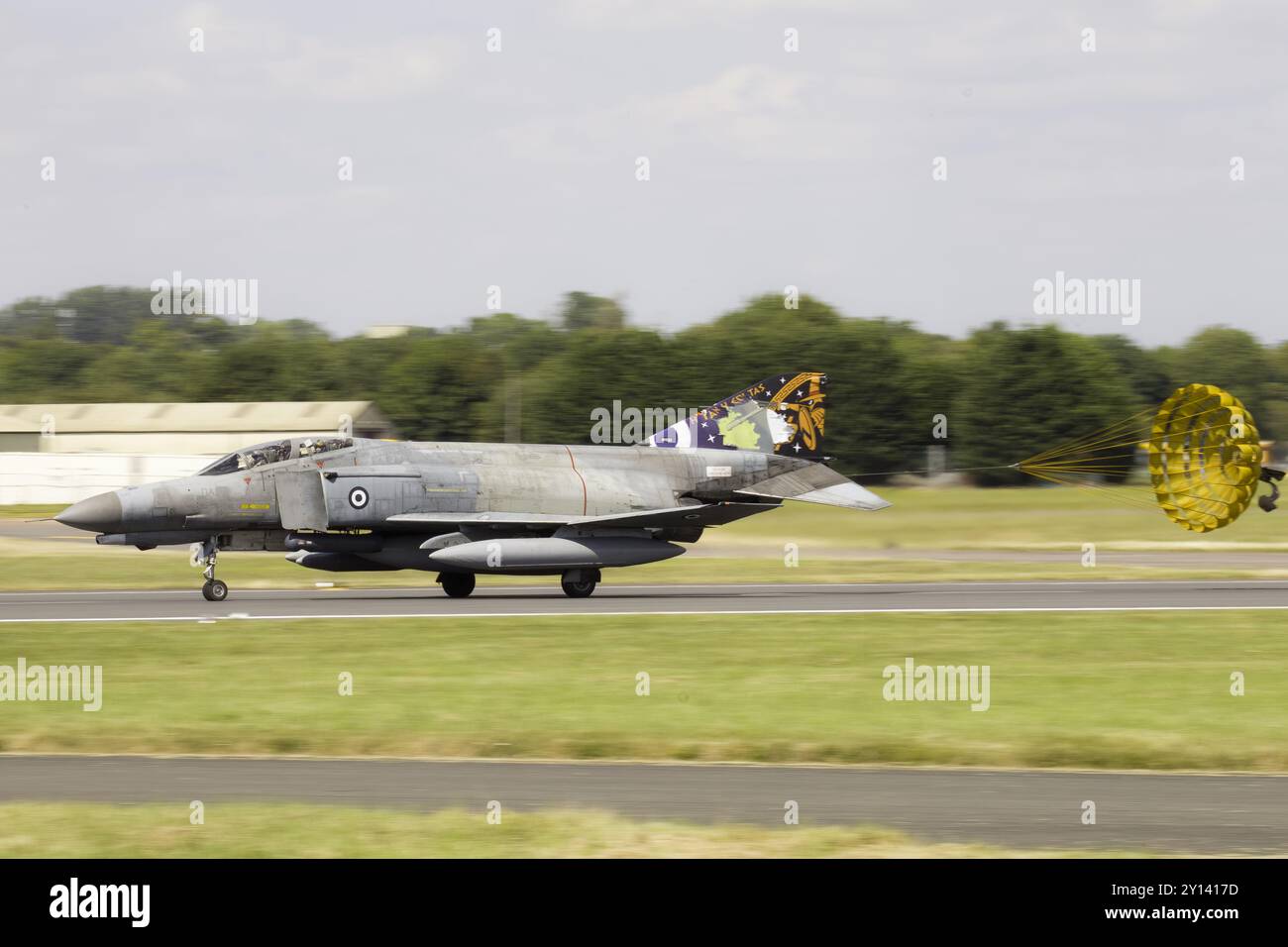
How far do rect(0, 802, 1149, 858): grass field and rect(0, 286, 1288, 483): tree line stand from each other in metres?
47.6

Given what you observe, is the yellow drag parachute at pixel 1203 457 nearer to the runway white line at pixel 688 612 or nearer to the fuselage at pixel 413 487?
the runway white line at pixel 688 612

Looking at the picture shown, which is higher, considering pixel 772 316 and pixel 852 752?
pixel 772 316

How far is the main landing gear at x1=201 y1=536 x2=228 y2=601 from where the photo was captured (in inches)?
1027

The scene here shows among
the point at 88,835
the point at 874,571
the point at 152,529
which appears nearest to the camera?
the point at 88,835

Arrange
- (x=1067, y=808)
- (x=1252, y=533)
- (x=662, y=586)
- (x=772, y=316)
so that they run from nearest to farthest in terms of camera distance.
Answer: (x=1067, y=808), (x=662, y=586), (x=1252, y=533), (x=772, y=316)

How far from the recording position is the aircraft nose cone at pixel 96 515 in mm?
24938

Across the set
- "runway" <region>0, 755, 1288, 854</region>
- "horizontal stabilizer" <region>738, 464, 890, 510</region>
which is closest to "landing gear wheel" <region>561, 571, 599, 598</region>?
"horizontal stabilizer" <region>738, 464, 890, 510</region>

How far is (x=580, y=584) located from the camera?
28.6 meters

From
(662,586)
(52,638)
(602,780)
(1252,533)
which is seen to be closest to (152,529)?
(52,638)

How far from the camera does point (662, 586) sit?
30953 millimetres

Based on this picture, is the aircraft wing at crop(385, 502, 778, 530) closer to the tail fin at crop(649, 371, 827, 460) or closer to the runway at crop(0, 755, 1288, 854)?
the tail fin at crop(649, 371, 827, 460)

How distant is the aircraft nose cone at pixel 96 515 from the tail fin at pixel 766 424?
11.4m
